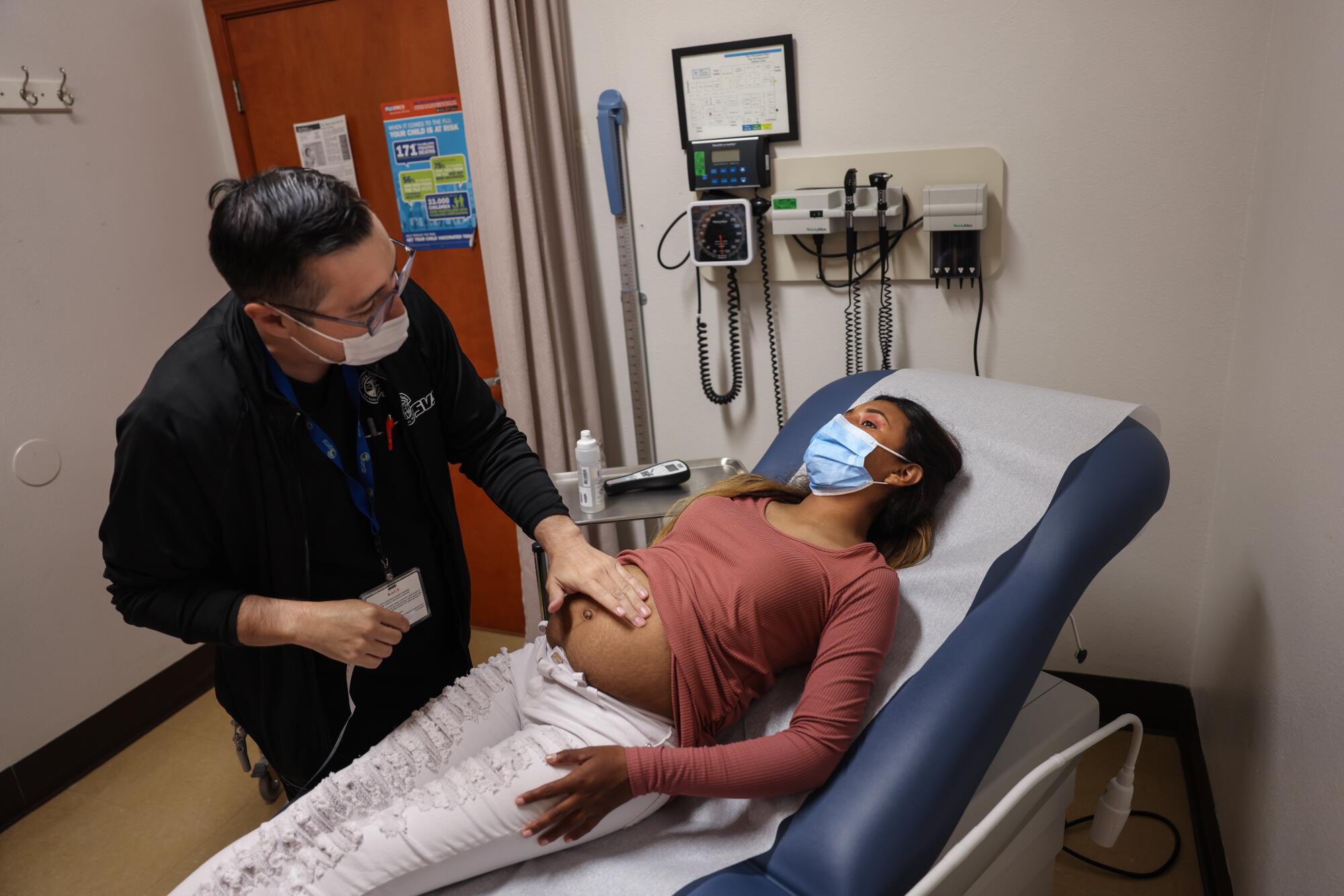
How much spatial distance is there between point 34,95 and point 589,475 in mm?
1747

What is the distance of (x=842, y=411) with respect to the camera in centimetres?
179

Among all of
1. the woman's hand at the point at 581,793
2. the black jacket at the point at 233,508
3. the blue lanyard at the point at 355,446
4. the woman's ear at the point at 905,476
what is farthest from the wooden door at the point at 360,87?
the woman's hand at the point at 581,793

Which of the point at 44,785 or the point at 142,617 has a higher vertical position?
the point at 142,617

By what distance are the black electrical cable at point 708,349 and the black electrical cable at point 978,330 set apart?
595 millimetres

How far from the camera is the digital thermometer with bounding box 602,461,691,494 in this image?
206 centimetres

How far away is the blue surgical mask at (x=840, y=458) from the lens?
1514 mm

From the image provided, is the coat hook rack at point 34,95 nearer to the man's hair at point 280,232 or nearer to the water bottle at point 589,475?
the man's hair at point 280,232

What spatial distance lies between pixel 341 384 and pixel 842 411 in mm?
937

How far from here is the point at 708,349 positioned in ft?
8.07

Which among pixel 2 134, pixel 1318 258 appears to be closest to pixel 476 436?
pixel 1318 258

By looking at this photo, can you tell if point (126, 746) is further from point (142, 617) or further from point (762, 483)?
point (762, 483)

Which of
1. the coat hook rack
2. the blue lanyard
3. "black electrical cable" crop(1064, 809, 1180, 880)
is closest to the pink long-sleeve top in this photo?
the blue lanyard

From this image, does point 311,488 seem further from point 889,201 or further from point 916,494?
point 889,201

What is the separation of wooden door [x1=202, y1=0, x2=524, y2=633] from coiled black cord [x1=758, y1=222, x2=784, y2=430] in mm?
851
